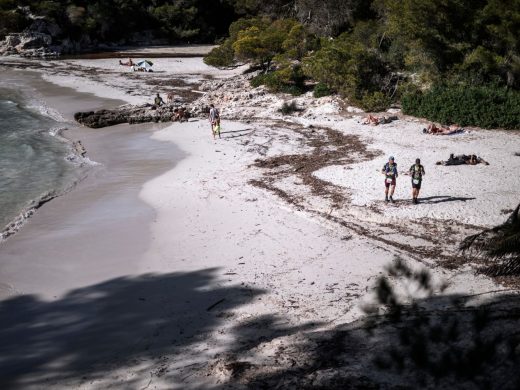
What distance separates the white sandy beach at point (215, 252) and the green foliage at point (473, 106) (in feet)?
2.96

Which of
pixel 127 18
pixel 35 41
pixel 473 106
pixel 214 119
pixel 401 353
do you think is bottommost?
pixel 401 353

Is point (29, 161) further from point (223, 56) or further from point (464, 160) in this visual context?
point (223, 56)

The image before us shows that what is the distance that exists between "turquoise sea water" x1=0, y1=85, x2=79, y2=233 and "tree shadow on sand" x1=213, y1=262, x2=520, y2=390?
1151cm

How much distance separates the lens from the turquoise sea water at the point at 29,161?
1722 centimetres

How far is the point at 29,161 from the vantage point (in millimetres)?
21812

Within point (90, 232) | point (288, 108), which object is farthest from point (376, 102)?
point (90, 232)

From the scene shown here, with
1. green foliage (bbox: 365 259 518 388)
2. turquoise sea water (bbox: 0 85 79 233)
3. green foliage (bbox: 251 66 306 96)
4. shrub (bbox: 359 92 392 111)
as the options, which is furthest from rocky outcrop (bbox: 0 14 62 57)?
green foliage (bbox: 365 259 518 388)

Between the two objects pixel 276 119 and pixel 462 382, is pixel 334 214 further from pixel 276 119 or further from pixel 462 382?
pixel 276 119

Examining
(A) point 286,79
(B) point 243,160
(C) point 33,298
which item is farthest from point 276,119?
(C) point 33,298

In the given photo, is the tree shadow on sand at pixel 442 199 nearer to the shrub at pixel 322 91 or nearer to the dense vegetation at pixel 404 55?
the dense vegetation at pixel 404 55

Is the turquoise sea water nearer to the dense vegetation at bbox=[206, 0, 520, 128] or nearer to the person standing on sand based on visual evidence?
the person standing on sand

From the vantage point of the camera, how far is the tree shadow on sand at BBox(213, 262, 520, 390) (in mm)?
4895

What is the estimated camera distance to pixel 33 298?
10.6 metres

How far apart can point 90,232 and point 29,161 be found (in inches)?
386
